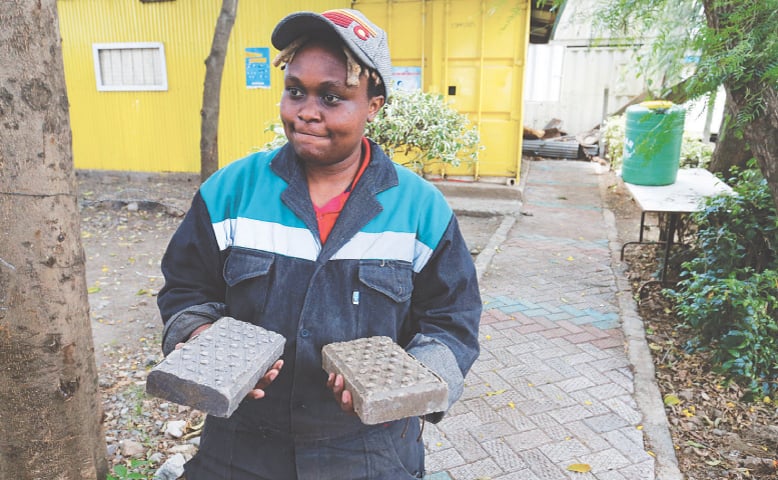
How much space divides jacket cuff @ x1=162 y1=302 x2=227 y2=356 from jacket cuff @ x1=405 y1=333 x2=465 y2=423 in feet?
1.98

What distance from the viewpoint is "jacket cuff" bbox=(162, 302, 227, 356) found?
1672 millimetres

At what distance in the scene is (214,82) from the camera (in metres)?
8.34

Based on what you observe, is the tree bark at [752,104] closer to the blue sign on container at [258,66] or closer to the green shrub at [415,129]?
the green shrub at [415,129]

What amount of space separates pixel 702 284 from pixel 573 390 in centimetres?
156

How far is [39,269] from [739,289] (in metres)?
4.20

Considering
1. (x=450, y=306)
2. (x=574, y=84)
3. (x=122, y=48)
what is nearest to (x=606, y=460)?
(x=450, y=306)

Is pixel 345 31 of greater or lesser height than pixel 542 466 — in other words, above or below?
above

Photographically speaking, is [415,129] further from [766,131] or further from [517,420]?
[517,420]

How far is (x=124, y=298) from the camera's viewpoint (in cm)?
588

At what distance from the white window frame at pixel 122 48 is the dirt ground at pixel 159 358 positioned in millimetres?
3287

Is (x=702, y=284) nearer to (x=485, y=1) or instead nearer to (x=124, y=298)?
(x=124, y=298)

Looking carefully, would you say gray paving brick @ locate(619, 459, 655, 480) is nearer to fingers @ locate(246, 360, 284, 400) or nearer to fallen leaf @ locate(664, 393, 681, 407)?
fallen leaf @ locate(664, 393, 681, 407)

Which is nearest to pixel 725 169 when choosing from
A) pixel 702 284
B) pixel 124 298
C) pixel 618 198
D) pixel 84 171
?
pixel 618 198

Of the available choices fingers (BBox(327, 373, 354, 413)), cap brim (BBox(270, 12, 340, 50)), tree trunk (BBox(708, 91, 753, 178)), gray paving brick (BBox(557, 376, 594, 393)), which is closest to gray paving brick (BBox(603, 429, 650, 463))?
gray paving brick (BBox(557, 376, 594, 393))
